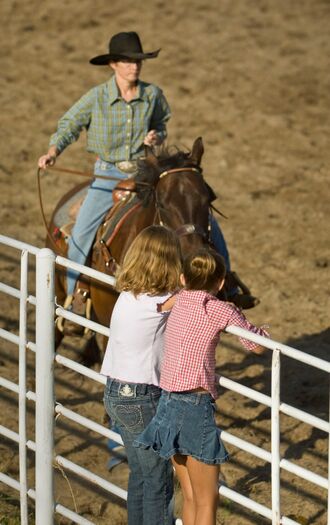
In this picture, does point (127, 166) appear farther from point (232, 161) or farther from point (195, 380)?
point (232, 161)

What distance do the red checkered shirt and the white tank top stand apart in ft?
0.34

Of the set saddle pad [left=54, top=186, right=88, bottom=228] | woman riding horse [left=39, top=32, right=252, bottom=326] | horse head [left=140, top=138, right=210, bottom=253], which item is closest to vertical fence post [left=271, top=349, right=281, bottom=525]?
horse head [left=140, top=138, right=210, bottom=253]

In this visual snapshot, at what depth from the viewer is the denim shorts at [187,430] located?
4.41 metres

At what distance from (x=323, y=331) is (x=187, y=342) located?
4.56 metres

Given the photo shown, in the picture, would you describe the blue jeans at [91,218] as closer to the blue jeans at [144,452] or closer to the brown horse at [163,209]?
the brown horse at [163,209]

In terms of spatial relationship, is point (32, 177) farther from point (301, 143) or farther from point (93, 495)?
point (93, 495)

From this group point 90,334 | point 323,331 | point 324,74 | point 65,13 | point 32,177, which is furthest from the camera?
point 65,13

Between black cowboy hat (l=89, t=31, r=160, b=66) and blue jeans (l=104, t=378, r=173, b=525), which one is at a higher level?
black cowboy hat (l=89, t=31, r=160, b=66)

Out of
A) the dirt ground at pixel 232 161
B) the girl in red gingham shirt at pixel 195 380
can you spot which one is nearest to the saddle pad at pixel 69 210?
the dirt ground at pixel 232 161

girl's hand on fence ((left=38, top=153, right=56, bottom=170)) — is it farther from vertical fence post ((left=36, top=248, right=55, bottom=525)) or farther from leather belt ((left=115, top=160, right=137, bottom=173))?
vertical fence post ((left=36, top=248, right=55, bottom=525))

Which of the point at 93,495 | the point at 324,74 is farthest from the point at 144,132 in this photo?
the point at 324,74

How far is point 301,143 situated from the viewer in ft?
41.4

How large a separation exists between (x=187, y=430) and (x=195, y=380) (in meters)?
0.21

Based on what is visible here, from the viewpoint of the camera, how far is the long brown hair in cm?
448
